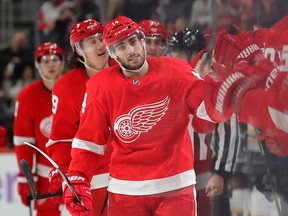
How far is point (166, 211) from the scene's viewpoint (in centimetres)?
301

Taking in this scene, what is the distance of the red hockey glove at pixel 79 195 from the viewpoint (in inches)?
117

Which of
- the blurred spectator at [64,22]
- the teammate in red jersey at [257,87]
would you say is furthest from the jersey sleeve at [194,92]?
the blurred spectator at [64,22]

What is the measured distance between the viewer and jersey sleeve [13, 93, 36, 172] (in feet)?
14.5

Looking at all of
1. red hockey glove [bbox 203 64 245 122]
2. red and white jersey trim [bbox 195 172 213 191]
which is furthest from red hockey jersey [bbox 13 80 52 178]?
red hockey glove [bbox 203 64 245 122]

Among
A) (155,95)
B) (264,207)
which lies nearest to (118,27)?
(155,95)

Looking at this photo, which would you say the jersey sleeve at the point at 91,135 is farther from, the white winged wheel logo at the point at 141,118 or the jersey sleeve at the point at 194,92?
the jersey sleeve at the point at 194,92

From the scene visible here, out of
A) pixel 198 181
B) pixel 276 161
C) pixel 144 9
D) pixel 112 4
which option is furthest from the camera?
pixel 112 4

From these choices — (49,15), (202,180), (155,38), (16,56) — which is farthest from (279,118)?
(16,56)

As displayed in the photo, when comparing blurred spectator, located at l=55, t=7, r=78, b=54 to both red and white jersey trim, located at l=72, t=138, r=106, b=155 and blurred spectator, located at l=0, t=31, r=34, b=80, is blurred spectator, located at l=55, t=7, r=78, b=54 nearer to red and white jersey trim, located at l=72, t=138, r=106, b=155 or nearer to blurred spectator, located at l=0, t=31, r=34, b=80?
blurred spectator, located at l=0, t=31, r=34, b=80

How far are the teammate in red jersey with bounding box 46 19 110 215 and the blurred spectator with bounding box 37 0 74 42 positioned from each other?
216cm

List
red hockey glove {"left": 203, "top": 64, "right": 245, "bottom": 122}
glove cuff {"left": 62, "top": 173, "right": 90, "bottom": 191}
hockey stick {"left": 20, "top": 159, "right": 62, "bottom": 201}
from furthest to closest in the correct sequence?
hockey stick {"left": 20, "top": 159, "right": 62, "bottom": 201}, glove cuff {"left": 62, "top": 173, "right": 90, "bottom": 191}, red hockey glove {"left": 203, "top": 64, "right": 245, "bottom": 122}

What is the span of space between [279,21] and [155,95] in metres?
0.57

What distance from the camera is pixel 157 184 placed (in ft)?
9.97

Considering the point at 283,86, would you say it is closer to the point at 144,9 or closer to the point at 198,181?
the point at 198,181
